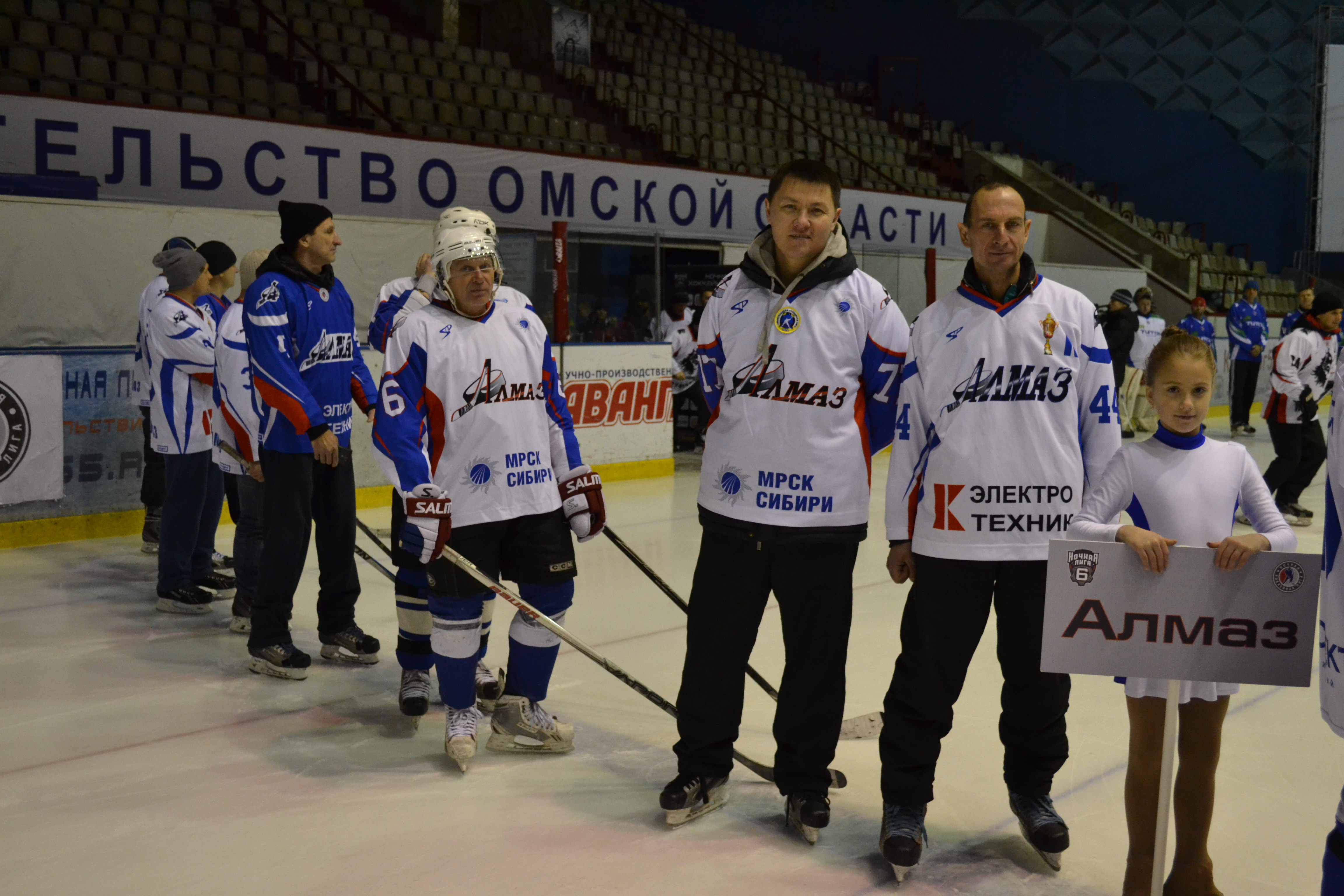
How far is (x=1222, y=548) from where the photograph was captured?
225 centimetres

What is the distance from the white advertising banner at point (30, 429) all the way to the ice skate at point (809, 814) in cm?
535

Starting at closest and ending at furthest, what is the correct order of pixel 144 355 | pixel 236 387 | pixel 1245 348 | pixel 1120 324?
pixel 236 387, pixel 144 355, pixel 1120 324, pixel 1245 348

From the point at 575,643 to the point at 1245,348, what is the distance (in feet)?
37.7

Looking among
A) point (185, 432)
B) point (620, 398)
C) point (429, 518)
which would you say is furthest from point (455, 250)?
point (620, 398)

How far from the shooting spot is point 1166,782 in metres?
2.32

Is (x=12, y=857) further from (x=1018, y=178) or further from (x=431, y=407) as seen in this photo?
(x=1018, y=178)

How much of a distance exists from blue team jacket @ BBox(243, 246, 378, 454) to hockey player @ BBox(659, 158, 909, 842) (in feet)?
5.97

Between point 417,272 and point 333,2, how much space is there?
1063 cm

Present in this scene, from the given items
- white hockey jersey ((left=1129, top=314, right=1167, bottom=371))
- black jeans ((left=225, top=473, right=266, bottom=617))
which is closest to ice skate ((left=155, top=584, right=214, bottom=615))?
black jeans ((left=225, top=473, right=266, bottom=617))

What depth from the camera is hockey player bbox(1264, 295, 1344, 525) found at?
7.22 metres

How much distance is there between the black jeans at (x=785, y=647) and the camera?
304cm

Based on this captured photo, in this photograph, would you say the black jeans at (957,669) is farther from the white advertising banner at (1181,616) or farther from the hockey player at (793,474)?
the white advertising banner at (1181,616)

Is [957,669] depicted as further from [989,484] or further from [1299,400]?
[1299,400]

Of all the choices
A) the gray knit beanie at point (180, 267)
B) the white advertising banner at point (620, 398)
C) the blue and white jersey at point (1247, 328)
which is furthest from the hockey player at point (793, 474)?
the blue and white jersey at point (1247, 328)
